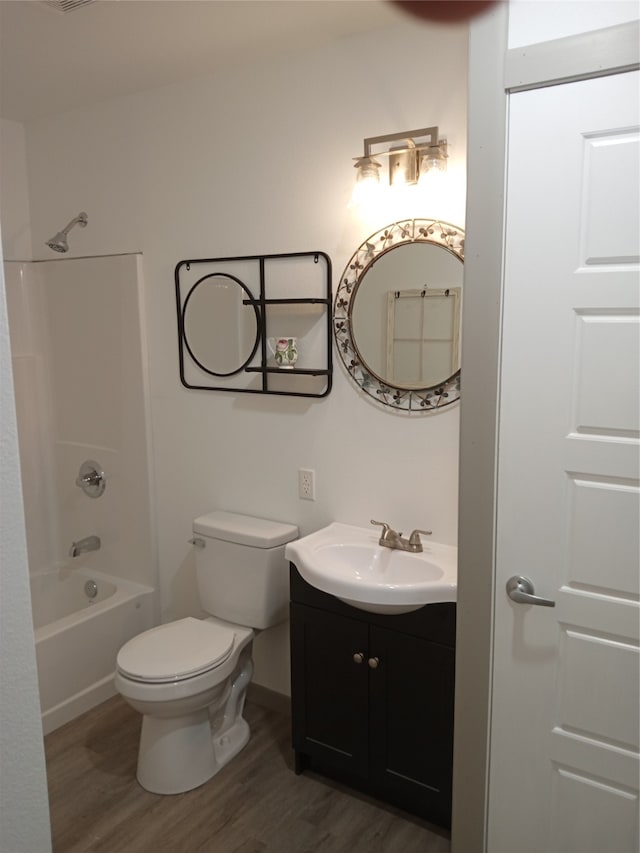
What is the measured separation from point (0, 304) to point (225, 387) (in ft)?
7.00

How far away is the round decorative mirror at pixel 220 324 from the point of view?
8.74ft

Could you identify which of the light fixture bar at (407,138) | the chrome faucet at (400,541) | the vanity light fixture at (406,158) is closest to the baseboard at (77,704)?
the chrome faucet at (400,541)

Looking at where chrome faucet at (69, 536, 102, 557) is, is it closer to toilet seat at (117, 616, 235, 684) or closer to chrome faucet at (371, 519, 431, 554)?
toilet seat at (117, 616, 235, 684)

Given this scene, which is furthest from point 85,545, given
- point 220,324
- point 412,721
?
point 412,721

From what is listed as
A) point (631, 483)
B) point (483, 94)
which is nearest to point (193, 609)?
point (631, 483)

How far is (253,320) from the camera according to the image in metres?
2.64

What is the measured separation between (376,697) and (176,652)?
74cm

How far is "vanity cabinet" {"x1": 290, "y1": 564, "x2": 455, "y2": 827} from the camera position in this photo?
2055 mm

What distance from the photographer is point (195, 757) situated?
2402mm

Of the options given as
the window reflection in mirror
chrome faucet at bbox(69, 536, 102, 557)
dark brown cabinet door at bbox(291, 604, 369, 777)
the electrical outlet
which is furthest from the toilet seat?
the window reflection in mirror

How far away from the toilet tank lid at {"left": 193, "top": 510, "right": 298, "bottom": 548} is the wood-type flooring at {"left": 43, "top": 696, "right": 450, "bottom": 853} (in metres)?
0.83

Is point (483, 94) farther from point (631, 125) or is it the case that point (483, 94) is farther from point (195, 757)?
point (195, 757)

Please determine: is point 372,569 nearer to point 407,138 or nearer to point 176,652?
point 176,652

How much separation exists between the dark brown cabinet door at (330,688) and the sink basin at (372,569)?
164 mm
